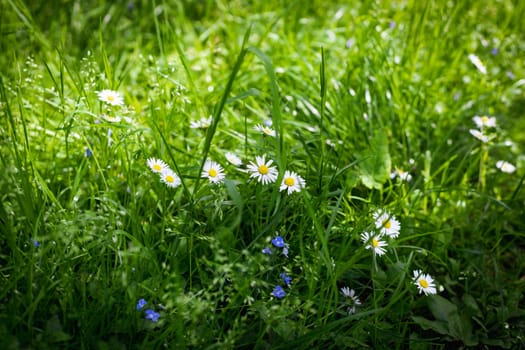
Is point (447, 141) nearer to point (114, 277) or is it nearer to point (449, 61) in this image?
point (449, 61)

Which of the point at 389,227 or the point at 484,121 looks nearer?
the point at 389,227

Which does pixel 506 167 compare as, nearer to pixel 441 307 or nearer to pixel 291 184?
pixel 441 307

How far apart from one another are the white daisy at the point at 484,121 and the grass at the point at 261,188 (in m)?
0.05

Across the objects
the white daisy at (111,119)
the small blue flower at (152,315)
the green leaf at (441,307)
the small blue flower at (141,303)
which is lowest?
the small blue flower at (152,315)

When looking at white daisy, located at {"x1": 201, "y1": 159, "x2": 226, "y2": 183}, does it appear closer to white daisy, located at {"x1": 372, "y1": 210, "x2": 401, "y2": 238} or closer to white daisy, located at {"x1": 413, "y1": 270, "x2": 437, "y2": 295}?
white daisy, located at {"x1": 372, "y1": 210, "x2": 401, "y2": 238}

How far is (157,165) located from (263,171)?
0.32 m

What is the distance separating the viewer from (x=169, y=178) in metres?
1.56

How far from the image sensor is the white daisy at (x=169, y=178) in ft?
5.04

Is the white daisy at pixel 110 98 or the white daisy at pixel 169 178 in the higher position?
the white daisy at pixel 110 98

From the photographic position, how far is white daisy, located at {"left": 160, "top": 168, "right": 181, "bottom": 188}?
154 cm

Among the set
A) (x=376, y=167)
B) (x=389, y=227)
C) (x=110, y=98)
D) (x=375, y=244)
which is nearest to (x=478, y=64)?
(x=376, y=167)

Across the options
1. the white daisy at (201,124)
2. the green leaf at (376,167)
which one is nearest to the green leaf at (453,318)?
the green leaf at (376,167)

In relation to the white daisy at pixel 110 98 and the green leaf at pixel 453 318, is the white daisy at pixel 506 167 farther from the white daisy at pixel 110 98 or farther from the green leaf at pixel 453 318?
the white daisy at pixel 110 98

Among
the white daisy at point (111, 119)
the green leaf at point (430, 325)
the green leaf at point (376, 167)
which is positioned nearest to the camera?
the green leaf at point (430, 325)
